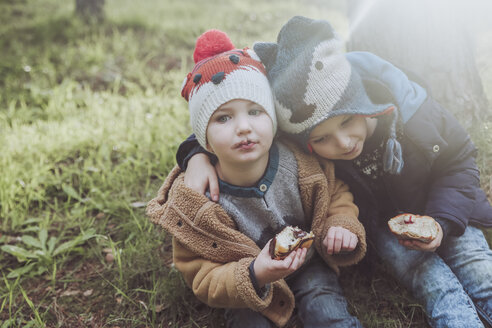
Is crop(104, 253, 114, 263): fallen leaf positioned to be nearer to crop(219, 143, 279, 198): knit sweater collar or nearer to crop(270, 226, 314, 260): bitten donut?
crop(219, 143, 279, 198): knit sweater collar

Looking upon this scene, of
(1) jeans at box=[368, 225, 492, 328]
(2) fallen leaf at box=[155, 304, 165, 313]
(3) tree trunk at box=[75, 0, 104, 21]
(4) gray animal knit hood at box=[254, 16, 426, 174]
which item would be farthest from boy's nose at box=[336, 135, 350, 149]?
(3) tree trunk at box=[75, 0, 104, 21]

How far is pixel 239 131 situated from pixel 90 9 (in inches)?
216

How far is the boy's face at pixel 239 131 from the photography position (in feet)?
5.27

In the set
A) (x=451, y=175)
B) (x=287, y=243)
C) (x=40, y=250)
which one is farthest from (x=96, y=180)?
(x=451, y=175)

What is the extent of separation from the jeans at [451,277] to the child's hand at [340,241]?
0.42 m

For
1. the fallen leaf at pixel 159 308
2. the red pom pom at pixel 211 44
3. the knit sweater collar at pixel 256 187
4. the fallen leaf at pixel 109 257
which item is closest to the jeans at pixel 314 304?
the fallen leaf at pixel 159 308

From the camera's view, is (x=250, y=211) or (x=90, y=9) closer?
(x=250, y=211)

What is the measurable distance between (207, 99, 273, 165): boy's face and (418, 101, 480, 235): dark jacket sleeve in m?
0.90

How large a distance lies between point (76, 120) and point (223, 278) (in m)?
2.68

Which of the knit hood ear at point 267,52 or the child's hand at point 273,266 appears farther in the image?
the knit hood ear at point 267,52

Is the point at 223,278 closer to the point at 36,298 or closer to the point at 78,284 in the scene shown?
the point at 78,284

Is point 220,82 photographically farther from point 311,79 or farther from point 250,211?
point 250,211

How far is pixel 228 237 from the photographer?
1757mm

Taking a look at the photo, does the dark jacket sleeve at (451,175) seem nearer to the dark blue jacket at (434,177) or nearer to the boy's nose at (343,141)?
the dark blue jacket at (434,177)
